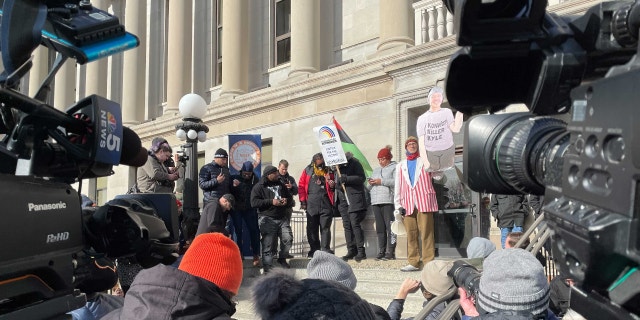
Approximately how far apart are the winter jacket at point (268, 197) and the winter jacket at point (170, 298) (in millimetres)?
7613

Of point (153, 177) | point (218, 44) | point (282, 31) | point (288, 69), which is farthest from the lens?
point (218, 44)

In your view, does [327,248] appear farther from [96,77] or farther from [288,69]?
[96,77]

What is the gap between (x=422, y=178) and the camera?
29.3 ft

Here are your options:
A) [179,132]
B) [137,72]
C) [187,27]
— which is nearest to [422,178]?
[179,132]

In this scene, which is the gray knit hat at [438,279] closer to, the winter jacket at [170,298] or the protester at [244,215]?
the winter jacket at [170,298]

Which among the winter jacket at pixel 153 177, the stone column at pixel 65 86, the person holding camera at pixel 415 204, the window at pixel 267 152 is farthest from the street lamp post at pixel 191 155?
the stone column at pixel 65 86

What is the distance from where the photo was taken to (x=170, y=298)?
8.14 ft

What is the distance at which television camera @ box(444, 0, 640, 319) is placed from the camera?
1.05m

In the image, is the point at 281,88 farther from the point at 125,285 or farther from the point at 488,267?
the point at 488,267

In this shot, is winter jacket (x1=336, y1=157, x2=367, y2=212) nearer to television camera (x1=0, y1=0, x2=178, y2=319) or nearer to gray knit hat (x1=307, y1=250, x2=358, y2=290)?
gray knit hat (x1=307, y1=250, x2=358, y2=290)

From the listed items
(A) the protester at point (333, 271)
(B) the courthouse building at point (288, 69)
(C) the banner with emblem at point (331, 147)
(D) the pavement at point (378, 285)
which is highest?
(B) the courthouse building at point (288, 69)

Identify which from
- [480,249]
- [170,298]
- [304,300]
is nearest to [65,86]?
[480,249]

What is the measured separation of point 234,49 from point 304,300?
58.1 feet

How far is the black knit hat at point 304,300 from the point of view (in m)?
1.94
